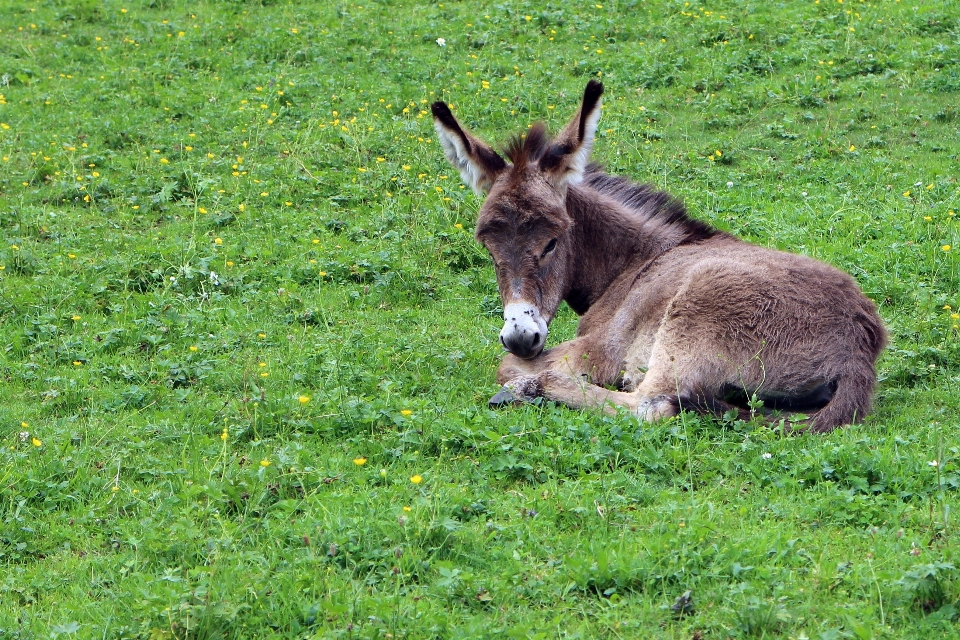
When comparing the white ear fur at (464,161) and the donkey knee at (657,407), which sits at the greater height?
the white ear fur at (464,161)

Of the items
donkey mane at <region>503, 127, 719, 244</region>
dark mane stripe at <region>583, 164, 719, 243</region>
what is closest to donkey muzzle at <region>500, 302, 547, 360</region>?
donkey mane at <region>503, 127, 719, 244</region>

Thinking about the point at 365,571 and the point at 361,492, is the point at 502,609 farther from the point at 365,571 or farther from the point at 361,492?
the point at 361,492

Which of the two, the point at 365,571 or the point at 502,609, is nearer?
the point at 502,609

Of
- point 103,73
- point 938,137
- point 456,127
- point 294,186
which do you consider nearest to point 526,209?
point 456,127

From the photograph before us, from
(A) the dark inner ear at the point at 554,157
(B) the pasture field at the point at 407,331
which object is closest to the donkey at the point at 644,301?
(A) the dark inner ear at the point at 554,157

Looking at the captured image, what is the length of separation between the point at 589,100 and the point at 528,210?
0.86 metres

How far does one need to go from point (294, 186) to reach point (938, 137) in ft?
23.0

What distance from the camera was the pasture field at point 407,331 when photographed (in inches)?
165

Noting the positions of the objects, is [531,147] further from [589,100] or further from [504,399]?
[504,399]

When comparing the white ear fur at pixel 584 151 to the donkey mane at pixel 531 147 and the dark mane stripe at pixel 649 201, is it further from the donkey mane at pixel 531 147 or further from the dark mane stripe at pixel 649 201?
the dark mane stripe at pixel 649 201

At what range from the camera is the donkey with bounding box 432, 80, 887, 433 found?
5.98 meters

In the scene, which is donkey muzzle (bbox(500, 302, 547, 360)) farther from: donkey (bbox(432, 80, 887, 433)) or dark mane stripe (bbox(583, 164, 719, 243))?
dark mane stripe (bbox(583, 164, 719, 243))

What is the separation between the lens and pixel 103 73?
44.2 feet

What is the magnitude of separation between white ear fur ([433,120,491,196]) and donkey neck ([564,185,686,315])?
2.06 feet
